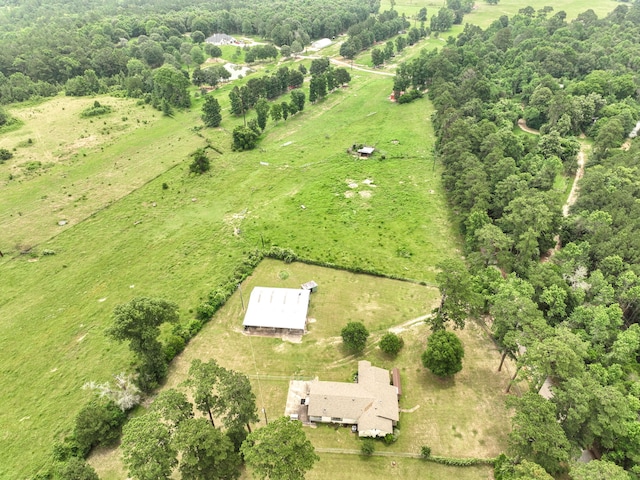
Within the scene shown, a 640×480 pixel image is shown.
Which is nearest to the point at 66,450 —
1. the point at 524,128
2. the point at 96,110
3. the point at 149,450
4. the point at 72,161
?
the point at 149,450

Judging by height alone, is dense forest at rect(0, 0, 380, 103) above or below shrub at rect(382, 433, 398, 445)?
above

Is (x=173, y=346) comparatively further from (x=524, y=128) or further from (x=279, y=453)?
(x=524, y=128)

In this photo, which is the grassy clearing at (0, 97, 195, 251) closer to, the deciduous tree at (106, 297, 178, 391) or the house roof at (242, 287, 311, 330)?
the deciduous tree at (106, 297, 178, 391)

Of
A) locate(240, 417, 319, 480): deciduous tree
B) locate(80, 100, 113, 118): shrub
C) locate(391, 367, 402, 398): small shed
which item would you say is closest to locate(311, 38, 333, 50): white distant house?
locate(80, 100, 113, 118): shrub

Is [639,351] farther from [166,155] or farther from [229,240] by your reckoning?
[166,155]

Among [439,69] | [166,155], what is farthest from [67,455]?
[439,69]

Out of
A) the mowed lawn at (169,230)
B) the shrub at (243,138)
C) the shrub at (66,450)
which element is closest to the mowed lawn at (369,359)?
the shrub at (66,450)
